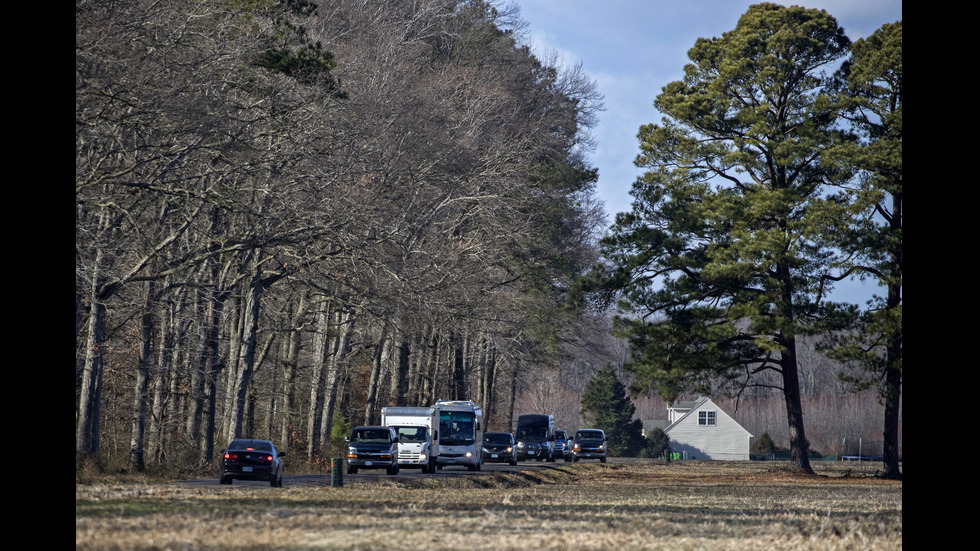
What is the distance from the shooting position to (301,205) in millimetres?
29547

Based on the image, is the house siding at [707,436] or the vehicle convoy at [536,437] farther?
the house siding at [707,436]

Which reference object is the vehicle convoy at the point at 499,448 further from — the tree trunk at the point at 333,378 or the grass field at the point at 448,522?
the grass field at the point at 448,522

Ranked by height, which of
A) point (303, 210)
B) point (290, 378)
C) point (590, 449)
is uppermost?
point (303, 210)

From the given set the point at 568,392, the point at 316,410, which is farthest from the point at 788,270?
the point at 568,392

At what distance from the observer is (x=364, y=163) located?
34719mm

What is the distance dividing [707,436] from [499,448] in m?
58.0

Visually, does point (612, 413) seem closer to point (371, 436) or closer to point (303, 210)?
point (371, 436)

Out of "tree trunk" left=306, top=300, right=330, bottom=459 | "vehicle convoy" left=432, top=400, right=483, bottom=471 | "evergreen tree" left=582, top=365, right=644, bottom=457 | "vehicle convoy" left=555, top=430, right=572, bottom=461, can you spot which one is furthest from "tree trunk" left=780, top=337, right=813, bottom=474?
"evergreen tree" left=582, top=365, right=644, bottom=457

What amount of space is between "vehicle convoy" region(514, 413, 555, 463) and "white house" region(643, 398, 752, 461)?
1709 inches

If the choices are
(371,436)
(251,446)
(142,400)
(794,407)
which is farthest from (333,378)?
(794,407)

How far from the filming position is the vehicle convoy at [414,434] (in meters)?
38.5

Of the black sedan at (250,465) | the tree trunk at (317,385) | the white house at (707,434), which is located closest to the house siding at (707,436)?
the white house at (707,434)

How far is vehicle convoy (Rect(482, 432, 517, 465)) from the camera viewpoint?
173ft

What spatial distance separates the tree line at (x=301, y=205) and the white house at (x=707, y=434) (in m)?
51.8
